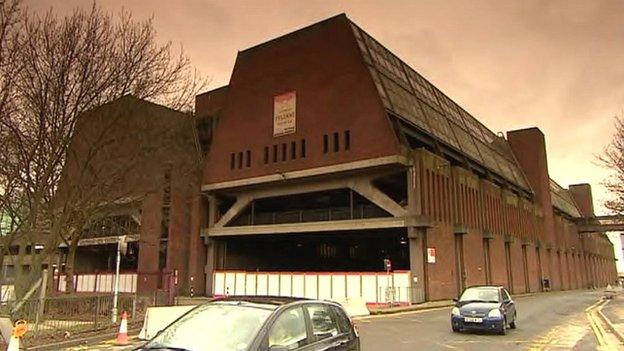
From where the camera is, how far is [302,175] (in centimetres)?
4178

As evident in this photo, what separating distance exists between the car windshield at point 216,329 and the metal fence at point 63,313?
1031 centimetres

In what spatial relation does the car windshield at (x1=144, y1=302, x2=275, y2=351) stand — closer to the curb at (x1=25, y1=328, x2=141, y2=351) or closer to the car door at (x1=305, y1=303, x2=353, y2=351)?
the car door at (x1=305, y1=303, x2=353, y2=351)

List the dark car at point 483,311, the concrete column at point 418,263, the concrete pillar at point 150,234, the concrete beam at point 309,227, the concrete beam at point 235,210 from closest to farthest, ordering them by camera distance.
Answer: the dark car at point 483,311 → the concrete column at point 418,263 → the concrete beam at point 309,227 → the concrete beam at point 235,210 → the concrete pillar at point 150,234

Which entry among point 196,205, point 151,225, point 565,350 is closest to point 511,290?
point 196,205

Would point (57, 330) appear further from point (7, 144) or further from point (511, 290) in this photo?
point (511, 290)

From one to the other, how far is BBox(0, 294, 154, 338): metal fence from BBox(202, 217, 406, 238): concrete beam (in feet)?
70.8

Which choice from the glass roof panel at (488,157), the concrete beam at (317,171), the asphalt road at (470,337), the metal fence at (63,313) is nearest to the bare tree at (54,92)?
the metal fence at (63,313)

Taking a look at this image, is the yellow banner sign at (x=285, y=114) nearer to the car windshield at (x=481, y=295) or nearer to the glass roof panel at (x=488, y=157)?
the glass roof panel at (x=488, y=157)

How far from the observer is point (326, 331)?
7.10 meters

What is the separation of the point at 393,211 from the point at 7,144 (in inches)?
1006

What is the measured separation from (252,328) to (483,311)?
12917 millimetres

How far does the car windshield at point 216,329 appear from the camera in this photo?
225 inches

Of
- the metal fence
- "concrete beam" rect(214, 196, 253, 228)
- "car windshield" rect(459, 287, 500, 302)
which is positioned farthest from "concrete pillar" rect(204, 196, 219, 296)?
"car windshield" rect(459, 287, 500, 302)

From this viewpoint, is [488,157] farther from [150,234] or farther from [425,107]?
[150,234]
